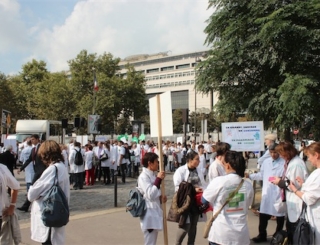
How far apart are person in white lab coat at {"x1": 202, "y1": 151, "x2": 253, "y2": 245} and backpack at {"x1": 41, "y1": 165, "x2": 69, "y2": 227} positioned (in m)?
1.64

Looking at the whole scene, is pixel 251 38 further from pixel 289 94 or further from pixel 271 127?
pixel 271 127

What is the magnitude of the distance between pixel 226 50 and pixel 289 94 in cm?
203

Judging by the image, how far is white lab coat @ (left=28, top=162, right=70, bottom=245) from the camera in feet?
14.5

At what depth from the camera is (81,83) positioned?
5728cm

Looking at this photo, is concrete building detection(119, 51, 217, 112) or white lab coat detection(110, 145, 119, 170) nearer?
white lab coat detection(110, 145, 119, 170)

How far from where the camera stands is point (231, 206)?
4.02 metres

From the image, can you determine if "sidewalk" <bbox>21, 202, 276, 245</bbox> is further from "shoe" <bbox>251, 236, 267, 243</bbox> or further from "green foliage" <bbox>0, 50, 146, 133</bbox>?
"green foliage" <bbox>0, 50, 146, 133</bbox>

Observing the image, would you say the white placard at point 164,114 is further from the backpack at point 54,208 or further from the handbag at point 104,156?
the handbag at point 104,156

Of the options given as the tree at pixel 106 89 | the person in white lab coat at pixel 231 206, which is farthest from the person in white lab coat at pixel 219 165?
the tree at pixel 106 89

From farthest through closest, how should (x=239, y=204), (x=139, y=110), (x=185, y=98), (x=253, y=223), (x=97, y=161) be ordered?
(x=185, y=98), (x=139, y=110), (x=97, y=161), (x=253, y=223), (x=239, y=204)

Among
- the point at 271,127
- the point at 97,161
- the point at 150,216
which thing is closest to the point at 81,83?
the point at 97,161

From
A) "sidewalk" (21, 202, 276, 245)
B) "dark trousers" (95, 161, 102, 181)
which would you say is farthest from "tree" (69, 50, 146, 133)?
"sidewalk" (21, 202, 276, 245)

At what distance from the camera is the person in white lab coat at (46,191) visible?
14.5 ft

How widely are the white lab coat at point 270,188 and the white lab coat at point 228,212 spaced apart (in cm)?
248
